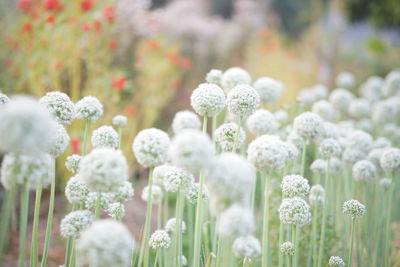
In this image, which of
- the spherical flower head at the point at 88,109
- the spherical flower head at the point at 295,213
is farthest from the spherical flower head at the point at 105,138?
the spherical flower head at the point at 295,213

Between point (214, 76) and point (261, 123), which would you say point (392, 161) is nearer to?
point (261, 123)

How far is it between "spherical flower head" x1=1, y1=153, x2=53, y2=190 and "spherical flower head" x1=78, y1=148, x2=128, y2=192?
A: 17 centimetres

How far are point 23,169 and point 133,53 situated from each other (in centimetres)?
555

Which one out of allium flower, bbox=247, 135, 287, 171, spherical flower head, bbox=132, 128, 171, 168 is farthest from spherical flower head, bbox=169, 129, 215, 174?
allium flower, bbox=247, 135, 287, 171

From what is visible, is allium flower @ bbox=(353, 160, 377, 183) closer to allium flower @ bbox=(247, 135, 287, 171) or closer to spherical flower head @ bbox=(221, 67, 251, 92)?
spherical flower head @ bbox=(221, 67, 251, 92)

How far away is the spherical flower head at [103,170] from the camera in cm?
126

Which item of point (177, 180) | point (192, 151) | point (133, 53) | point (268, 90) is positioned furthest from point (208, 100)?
point (133, 53)

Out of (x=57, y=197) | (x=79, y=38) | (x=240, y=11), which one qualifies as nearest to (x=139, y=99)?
(x=79, y=38)

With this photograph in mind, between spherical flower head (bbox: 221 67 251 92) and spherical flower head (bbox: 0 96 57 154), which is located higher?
spherical flower head (bbox: 221 67 251 92)

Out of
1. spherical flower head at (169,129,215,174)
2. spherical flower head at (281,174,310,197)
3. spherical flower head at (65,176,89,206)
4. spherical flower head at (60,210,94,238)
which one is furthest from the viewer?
spherical flower head at (281,174,310,197)

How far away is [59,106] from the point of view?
171 centimetres

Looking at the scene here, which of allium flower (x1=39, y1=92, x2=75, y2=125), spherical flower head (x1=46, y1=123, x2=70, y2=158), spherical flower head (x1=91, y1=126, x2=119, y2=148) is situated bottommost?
spherical flower head (x1=46, y1=123, x2=70, y2=158)

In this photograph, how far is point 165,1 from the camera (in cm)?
1385

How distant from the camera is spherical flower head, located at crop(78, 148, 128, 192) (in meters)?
1.26
